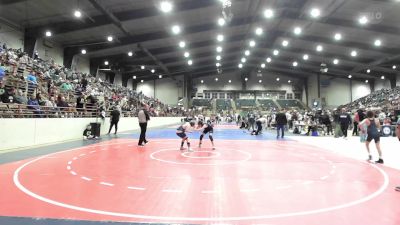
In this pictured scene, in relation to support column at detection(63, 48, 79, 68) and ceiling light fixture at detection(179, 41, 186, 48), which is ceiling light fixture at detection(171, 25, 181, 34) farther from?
support column at detection(63, 48, 79, 68)

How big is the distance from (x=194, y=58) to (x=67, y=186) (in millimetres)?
39810

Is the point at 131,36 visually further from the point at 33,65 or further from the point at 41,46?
the point at 33,65

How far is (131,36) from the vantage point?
2919cm

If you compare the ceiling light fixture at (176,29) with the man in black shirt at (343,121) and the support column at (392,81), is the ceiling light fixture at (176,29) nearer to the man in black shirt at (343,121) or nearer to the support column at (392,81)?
the man in black shirt at (343,121)

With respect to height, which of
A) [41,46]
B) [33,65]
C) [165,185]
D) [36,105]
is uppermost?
[41,46]

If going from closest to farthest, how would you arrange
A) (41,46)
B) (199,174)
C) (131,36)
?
(199,174)
(41,46)
(131,36)

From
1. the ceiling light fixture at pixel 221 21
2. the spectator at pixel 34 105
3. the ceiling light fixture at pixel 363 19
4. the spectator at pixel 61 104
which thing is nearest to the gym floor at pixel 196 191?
the spectator at pixel 34 105

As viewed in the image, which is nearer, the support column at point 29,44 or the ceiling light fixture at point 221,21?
the support column at point 29,44

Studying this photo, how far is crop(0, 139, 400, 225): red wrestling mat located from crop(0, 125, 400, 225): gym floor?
0.05 feet

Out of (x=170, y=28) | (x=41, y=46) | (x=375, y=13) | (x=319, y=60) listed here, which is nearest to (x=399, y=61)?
(x=319, y=60)

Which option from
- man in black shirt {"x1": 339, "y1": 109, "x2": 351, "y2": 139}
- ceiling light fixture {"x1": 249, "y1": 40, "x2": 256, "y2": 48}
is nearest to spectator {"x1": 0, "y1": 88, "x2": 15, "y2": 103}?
man in black shirt {"x1": 339, "y1": 109, "x2": 351, "y2": 139}

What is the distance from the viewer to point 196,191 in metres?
5.58

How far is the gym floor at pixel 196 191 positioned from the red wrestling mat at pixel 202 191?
1cm

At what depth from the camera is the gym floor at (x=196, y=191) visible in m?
4.20
